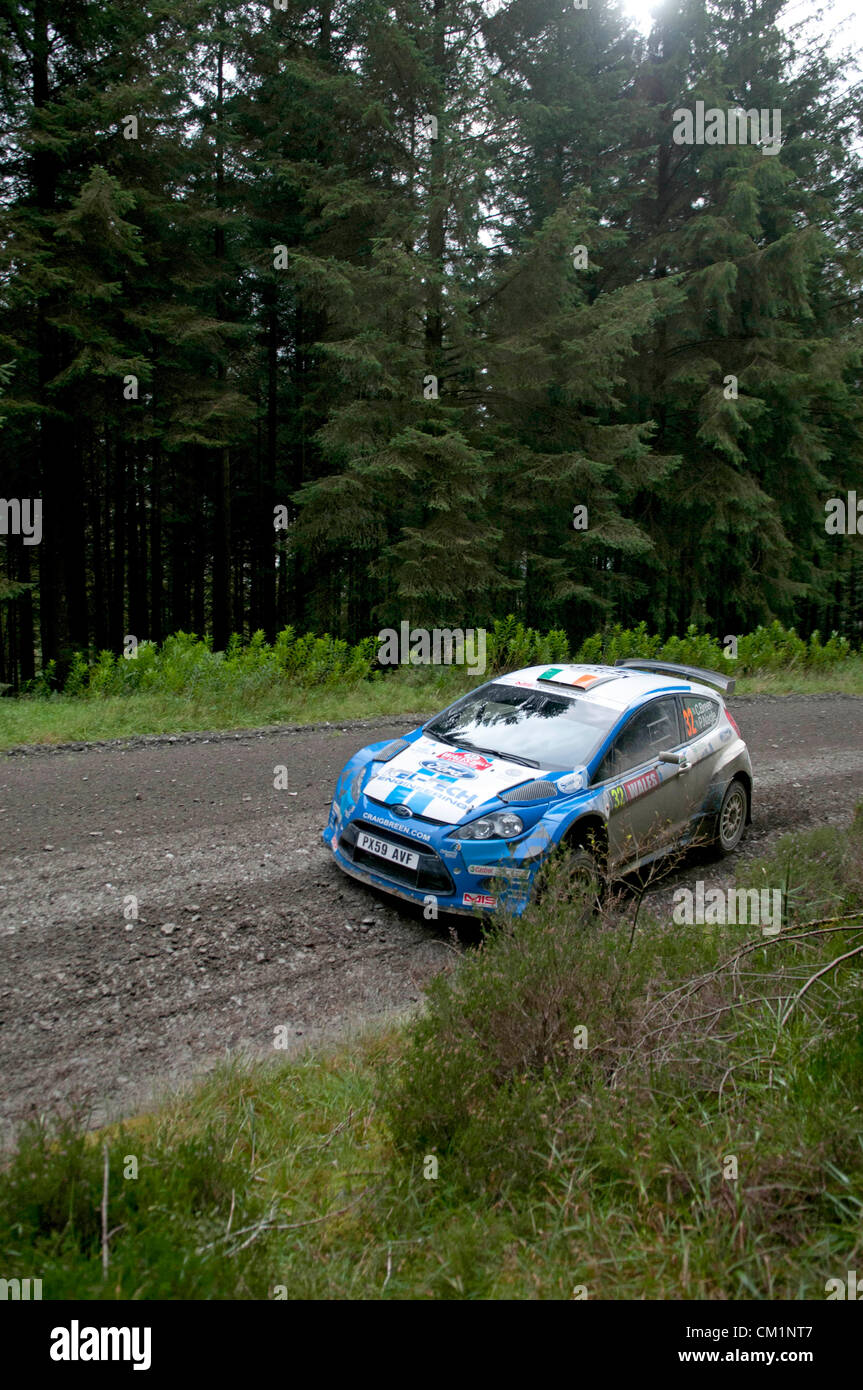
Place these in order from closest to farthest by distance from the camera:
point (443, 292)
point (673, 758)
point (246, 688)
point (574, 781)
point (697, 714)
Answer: point (574, 781) → point (673, 758) → point (697, 714) → point (246, 688) → point (443, 292)

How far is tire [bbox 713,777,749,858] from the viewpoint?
303 inches

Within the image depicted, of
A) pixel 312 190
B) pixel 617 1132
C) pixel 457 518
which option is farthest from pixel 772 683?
pixel 617 1132

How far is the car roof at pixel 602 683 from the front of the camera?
711 centimetres

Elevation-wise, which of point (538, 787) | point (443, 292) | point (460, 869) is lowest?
point (460, 869)

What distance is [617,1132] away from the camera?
303 cm

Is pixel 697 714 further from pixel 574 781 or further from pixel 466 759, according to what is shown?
pixel 466 759

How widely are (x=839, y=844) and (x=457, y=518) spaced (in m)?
12.0

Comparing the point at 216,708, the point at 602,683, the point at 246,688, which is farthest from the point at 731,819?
the point at 246,688

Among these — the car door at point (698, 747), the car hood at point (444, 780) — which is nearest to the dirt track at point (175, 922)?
the car door at point (698, 747)

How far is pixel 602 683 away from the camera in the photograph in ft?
24.2

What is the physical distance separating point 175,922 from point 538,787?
9.12 feet

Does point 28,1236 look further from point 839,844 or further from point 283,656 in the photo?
point 283,656

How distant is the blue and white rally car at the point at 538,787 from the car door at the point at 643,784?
0.01 metres

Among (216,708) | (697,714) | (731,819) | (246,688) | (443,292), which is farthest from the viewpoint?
(443,292)
